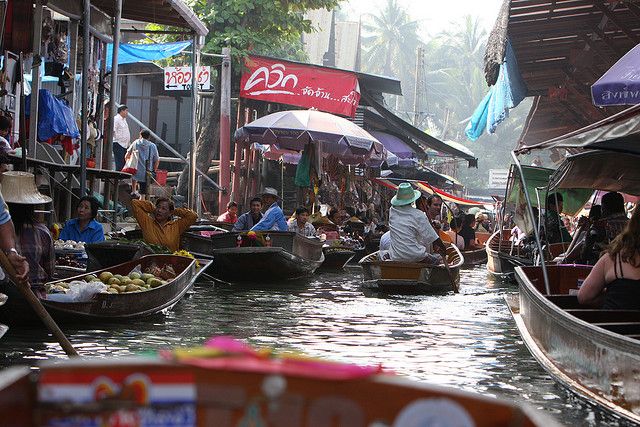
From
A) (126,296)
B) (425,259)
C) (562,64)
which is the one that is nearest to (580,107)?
(562,64)

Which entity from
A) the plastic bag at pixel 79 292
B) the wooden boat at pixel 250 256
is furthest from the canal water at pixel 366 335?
the wooden boat at pixel 250 256

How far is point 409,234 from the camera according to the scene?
1434 cm

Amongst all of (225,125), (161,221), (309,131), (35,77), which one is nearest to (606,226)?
(161,221)

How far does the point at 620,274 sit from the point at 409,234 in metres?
7.76

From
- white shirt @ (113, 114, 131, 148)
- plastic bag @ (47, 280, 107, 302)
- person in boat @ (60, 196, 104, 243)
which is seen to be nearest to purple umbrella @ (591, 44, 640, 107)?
plastic bag @ (47, 280, 107, 302)

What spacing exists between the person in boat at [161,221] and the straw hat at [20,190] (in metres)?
4.55

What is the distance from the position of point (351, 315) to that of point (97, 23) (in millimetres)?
6845

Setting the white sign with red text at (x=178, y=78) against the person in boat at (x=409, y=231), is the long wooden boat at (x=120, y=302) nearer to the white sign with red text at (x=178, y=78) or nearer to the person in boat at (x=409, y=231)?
the person in boat at (x=409, y=231)

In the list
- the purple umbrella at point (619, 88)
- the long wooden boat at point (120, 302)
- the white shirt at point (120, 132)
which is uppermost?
the purple umbrella at point (619, 88)

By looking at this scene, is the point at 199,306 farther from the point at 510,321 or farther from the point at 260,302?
the point at 510,321

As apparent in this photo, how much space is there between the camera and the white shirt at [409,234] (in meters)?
14.1

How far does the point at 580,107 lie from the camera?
17953mm

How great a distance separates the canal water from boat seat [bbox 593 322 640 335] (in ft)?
1.65

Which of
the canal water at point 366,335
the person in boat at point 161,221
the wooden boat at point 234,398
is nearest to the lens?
the wooden boat at point 234,398
